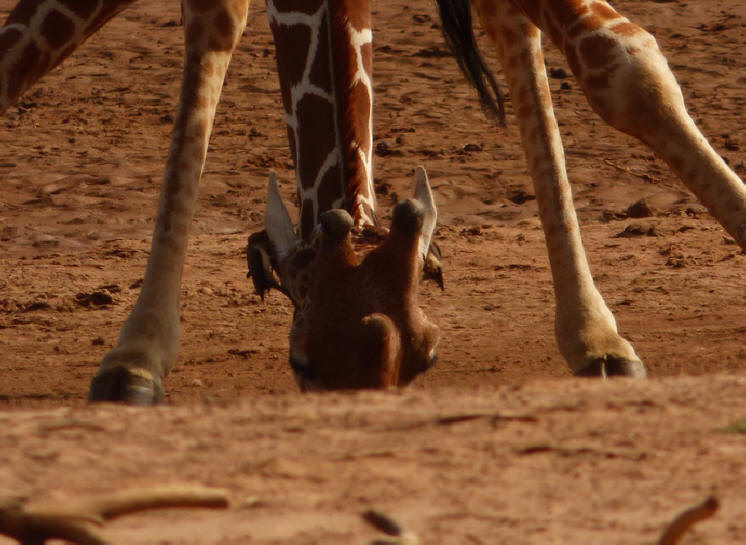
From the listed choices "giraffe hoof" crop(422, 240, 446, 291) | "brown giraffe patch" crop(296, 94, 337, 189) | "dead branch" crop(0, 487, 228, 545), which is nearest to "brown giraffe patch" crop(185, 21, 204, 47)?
"brown giraffe patch" crop(296, 94, 337, 189)

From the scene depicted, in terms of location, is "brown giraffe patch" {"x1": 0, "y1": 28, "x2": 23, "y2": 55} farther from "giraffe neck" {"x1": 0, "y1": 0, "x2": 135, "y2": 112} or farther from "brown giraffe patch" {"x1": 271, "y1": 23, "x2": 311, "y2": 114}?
"brown giraffe patch" {"x1": 271, "y1": 23, "x2": 311, "y2": 114}

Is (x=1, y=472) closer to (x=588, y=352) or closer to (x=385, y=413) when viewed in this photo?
(x=385, y=413)

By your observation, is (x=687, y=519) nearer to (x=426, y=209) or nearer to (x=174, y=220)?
(x=426, y=209)

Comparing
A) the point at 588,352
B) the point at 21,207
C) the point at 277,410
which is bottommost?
the point at 277,410

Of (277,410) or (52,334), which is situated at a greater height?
(52,334)

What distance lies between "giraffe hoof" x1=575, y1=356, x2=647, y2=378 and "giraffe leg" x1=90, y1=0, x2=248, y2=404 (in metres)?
1.39

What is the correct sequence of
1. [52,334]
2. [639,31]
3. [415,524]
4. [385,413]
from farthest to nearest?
[52,334]
[639,31]
[385,413]
[415,524]

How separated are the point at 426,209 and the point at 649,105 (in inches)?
27.7

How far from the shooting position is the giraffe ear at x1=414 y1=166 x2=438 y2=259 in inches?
163

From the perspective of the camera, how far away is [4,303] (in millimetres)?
6602

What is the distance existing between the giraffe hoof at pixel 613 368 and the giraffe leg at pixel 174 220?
4.57ft

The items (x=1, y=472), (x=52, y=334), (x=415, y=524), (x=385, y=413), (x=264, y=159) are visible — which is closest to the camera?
(x=415, y=524)

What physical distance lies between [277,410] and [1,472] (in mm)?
659

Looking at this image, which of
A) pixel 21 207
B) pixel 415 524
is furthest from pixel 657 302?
pixel 415 524
